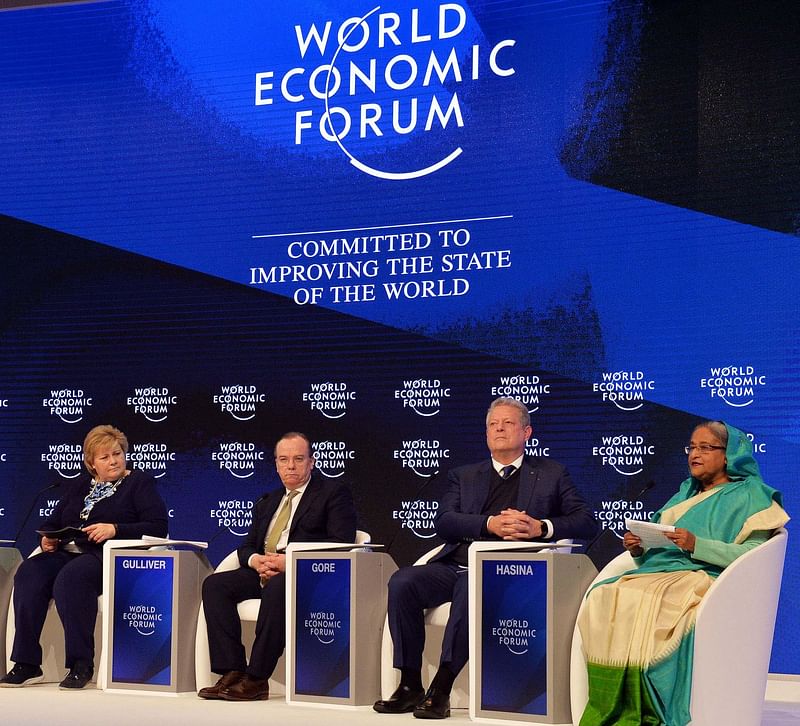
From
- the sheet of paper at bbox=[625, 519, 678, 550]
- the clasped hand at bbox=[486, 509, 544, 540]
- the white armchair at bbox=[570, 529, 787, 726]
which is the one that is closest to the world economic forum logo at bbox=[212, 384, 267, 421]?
the clasped hand at bbox=[486, 509, 544, 540]

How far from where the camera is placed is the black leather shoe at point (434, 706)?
4746 millimetres

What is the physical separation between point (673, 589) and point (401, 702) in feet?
3.96

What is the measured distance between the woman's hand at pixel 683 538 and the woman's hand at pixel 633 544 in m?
0.18

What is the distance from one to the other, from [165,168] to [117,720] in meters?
3.30

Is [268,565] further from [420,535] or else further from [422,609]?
[420,535]

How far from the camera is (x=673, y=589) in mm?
4309

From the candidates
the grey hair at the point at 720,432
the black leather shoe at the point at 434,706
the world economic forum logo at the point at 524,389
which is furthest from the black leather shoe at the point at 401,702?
the world economic forum logo at the point at 524,389

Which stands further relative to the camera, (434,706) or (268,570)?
(268,570)

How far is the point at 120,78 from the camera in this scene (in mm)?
7090

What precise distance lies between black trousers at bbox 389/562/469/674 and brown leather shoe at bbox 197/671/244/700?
728 millimetres

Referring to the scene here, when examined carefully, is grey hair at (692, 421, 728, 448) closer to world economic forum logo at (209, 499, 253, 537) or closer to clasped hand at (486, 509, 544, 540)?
clasped hand at (486, 509, 544, 540)

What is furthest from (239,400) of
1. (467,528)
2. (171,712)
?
(171,712)

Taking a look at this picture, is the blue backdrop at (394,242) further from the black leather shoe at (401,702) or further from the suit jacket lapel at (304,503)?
the black leather shoe at (401,702)

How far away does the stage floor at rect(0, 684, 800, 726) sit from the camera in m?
4.60
